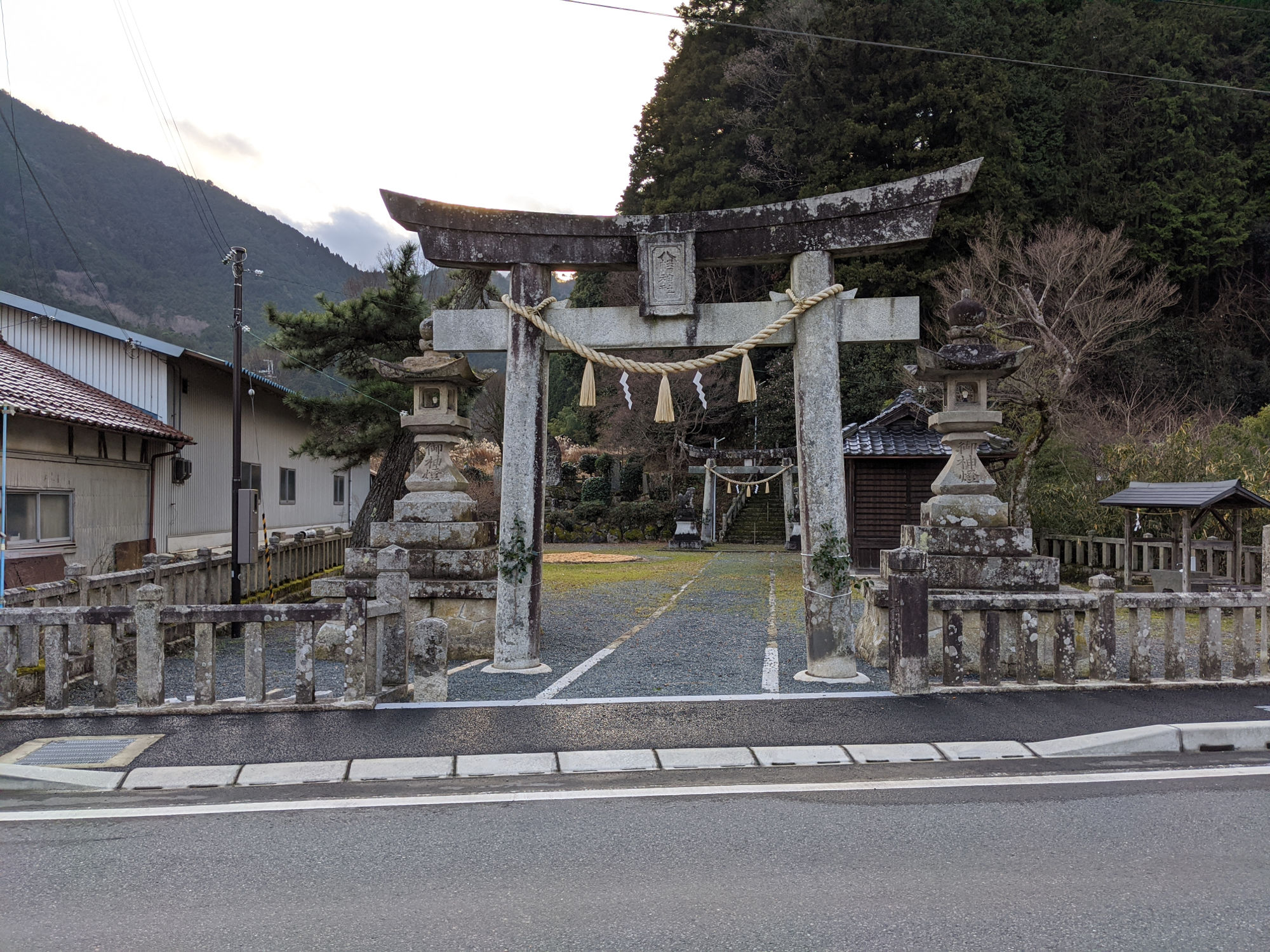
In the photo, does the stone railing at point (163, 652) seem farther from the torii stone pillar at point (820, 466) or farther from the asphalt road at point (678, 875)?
the torii stone pillar at point (820, 466)

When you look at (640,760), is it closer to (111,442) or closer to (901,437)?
(111,442)

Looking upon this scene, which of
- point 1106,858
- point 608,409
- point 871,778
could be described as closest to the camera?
point 1106,858

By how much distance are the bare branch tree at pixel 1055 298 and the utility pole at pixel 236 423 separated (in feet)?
46.2

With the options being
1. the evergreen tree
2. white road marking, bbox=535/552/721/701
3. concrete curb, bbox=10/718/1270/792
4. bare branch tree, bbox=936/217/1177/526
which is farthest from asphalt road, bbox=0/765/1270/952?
bare branch tree, bbox=936/217/1177/526

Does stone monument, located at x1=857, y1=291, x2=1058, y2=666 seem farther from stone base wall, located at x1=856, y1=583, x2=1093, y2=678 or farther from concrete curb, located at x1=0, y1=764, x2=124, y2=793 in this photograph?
concrete curb, located at x1=0, y1=764, x2=124, y2=793

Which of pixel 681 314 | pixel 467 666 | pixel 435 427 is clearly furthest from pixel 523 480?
pixel 681 314

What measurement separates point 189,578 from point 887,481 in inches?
570

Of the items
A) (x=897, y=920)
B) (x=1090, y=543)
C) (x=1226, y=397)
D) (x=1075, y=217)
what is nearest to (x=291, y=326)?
(x=897, y=920)

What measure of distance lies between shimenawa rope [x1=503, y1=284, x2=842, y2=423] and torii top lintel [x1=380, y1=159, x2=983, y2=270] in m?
0.51

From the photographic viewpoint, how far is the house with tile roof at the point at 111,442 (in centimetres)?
1248

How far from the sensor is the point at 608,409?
35.9 metres

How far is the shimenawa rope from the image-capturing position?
7.66 meters

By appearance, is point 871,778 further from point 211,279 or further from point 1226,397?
point 211,279

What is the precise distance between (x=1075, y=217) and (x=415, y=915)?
32893mm
